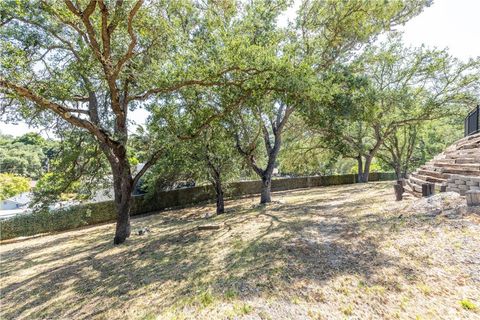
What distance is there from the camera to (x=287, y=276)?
3.51m

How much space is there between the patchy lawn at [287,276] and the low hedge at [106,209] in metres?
6.05

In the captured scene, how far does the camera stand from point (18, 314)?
392 cm

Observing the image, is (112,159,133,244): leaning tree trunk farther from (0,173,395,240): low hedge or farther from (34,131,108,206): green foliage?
(0,173,395,240): low hedge

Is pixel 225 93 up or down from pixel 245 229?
up

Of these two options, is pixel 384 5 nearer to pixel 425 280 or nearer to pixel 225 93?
pixel 225 93

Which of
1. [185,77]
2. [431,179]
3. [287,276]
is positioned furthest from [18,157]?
[431,179]

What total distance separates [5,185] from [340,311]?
780 inches

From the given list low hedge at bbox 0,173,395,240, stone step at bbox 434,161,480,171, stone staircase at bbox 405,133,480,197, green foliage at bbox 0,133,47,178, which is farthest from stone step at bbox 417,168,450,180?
green foliage at bbox 0,133,47,178

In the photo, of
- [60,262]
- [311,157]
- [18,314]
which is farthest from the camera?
[311,157]

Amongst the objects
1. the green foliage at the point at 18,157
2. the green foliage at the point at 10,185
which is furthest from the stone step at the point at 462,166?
the green foliage at the point at 18,157

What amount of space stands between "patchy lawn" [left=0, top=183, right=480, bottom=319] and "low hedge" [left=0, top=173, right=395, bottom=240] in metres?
6.05

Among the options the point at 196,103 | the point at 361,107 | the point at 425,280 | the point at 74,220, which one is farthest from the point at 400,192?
the point at 74,220

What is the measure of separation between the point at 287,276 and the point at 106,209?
13608mm

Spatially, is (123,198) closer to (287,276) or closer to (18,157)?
(287,276)
